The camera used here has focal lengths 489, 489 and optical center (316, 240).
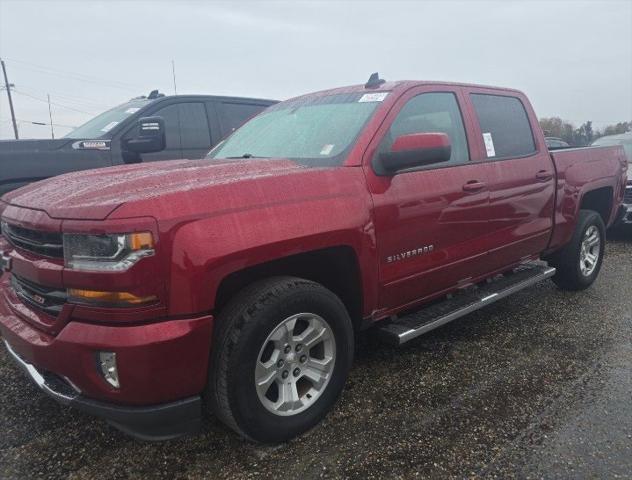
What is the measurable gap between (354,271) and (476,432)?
1025mm

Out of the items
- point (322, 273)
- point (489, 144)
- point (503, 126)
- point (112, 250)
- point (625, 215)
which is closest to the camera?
point (112, 250)

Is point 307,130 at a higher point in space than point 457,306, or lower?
higher

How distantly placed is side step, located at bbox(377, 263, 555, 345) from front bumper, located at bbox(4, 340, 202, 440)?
127 centimetres

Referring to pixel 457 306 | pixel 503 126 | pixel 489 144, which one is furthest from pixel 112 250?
pixel 503 126

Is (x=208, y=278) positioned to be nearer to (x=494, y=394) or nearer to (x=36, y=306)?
(x=36, y=306)

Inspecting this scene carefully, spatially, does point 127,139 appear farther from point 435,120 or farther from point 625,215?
point 625,215

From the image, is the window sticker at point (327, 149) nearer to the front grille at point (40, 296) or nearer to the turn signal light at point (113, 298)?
the turn signal light at point (113, 298)

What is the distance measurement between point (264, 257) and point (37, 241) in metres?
1.00

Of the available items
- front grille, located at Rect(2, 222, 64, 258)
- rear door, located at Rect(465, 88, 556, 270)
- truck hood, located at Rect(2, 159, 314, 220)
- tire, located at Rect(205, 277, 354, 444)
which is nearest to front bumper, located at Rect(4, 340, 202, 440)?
tire, located at Rect(205, 277, 354, 444)

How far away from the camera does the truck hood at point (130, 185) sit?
201cm

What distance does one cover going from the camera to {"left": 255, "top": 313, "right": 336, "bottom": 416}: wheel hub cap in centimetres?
232

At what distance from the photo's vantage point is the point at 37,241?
7.05 ft

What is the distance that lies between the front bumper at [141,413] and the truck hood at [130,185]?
76 cm

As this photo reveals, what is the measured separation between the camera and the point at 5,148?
4.39 metres
